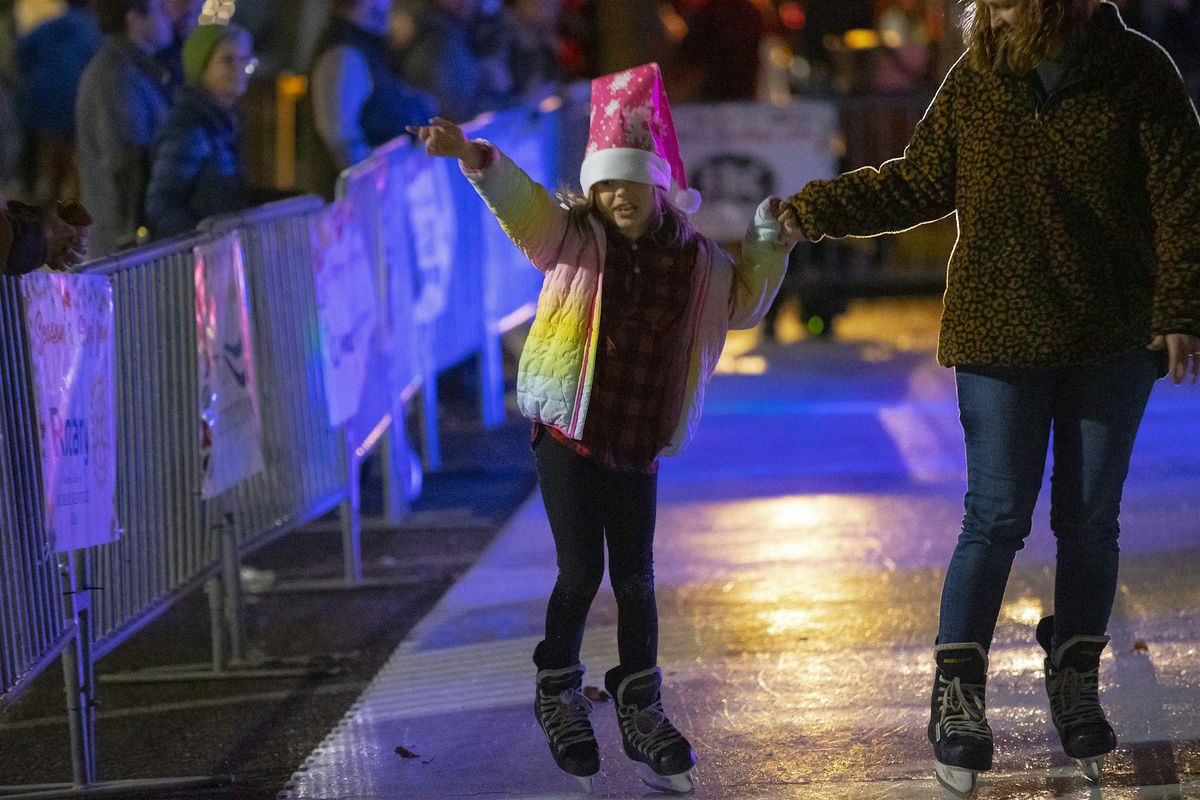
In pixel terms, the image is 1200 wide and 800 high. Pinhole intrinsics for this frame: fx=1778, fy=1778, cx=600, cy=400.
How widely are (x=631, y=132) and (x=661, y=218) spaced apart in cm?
24

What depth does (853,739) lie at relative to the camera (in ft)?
16.2

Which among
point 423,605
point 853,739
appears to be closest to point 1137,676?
point 853,739

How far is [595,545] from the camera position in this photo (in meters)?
4.64

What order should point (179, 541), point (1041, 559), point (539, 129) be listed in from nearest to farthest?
point (179, 541)
point (1041, 559)
point (539, 129)

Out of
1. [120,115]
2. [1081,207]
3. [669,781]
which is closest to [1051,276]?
[1081,207]

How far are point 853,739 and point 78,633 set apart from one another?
2.15 m

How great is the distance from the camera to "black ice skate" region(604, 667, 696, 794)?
451 cm

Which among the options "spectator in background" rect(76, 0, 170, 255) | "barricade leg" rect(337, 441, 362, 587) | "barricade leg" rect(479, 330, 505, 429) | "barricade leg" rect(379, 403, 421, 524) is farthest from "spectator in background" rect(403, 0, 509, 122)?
"barricade leg" rect(337, 441, 362, 587)

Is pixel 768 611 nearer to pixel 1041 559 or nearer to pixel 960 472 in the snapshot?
pixel 1041 559

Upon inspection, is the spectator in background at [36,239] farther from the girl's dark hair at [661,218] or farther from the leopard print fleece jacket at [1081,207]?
the leopard print fleece jacket at [1081,207]

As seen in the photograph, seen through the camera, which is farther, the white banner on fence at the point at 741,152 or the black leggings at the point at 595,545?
the white banner on fence at the point at 741,152

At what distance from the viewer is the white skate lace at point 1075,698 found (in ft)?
15.0

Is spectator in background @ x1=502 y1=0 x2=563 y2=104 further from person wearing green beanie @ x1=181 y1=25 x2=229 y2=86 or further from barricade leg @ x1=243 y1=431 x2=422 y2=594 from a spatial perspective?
barricade leg @ x1=243 y1=431 x2=422 y2=594

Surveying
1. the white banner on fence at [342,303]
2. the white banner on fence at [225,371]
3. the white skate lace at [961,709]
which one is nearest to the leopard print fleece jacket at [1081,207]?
the white skate lace at [961,709]
